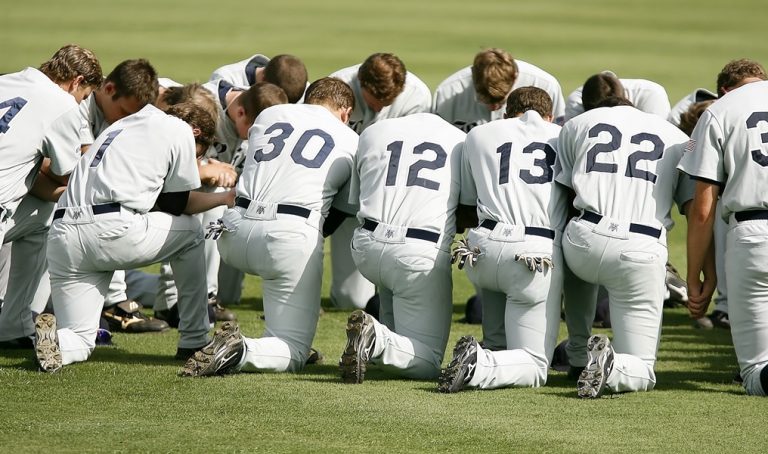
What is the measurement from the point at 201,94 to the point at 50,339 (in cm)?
216

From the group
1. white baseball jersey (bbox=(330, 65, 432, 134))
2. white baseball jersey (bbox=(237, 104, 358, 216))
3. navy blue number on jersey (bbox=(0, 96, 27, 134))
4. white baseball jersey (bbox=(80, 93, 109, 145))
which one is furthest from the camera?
white baseball jersey (bbox=(330, 65, 432, 134))

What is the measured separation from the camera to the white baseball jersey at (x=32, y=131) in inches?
278

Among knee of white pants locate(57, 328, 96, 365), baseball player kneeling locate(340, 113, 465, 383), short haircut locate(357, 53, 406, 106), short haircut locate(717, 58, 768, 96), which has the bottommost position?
knee of white pants locate(57, 328, 96, 365)

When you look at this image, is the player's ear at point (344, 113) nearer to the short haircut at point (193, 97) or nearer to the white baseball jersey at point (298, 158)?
the white baseball jersey at point (298, 158)


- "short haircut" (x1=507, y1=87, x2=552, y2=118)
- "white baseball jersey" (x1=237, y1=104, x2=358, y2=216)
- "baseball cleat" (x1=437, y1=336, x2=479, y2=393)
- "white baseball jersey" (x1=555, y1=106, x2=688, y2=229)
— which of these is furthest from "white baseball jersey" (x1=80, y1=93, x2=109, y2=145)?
"white baseball jersey" (x1=555, y1=106, x2=688, y2=229)

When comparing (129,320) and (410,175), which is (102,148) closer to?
(410,175)

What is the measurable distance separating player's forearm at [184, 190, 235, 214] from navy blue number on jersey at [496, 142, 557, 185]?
171 centimetres

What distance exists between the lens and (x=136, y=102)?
7.64 m

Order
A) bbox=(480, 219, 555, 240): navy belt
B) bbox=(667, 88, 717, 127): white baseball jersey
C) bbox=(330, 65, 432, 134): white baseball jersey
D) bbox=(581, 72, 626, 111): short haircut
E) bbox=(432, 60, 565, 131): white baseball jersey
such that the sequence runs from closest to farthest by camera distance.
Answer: bbox=(480, 219, 555, 240): navy belt → bbox=(581, 72, 626, 111): short haircut → bbox=(667, 88, 717, 127): white baseball jersey → bbox=(330, 65, 432, 134): white baseball jersey → bbox=(432, 60, 565, 131): white baseball jersey

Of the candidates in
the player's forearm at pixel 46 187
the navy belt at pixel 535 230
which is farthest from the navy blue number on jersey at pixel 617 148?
the player's forearm at pixel 46 187

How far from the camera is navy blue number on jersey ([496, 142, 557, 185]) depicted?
6695 mm

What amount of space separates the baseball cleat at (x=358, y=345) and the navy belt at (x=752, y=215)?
2080 mm

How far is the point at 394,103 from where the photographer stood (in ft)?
32.6

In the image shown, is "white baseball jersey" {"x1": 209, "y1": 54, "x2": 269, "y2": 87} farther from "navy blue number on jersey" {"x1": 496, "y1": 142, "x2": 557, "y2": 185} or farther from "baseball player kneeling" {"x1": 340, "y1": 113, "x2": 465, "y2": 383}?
"navy blue number on jersey" {"x1": 496, "y1": 142, "x2": 557, "y2": 185}
